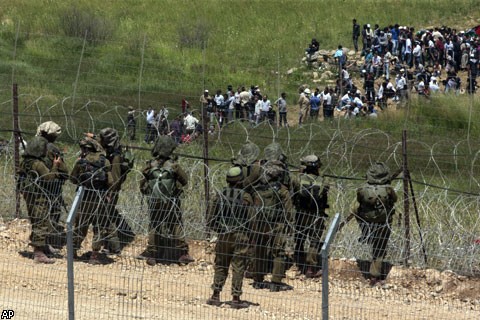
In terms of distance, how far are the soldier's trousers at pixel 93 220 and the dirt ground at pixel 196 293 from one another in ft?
0.87

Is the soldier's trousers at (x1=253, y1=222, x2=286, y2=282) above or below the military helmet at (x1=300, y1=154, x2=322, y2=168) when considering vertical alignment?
below

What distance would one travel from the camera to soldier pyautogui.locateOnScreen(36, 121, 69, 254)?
13.4 metres

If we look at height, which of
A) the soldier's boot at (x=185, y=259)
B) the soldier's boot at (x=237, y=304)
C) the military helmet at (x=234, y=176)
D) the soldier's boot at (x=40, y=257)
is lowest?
the soldier's boot at (x=237, y=304)

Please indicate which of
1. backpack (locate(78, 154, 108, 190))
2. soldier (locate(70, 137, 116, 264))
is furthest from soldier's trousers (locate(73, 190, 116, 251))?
backpack (locate(78, 154, 108, 190))

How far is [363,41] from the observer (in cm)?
3794

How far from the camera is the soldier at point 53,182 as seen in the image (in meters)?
13.4

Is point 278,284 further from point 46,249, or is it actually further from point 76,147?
point 76,147

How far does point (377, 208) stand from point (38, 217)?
11.6 feet

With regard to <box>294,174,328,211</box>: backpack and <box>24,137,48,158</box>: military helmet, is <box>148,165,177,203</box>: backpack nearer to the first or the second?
<box>24,137,48,158</box>: military helmet

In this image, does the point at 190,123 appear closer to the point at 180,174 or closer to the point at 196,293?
the point at 180,174

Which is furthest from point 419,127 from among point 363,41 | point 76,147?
point 363,41

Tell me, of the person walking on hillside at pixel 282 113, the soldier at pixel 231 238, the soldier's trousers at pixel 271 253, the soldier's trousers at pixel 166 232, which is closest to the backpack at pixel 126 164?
the soldier's trousers at pixel 166 232

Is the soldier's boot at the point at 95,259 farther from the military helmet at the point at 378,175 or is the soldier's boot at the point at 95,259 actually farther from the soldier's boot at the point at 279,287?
the military helmet at the point at 378,175

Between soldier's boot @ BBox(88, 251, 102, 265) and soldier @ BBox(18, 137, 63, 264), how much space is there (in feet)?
1.33
